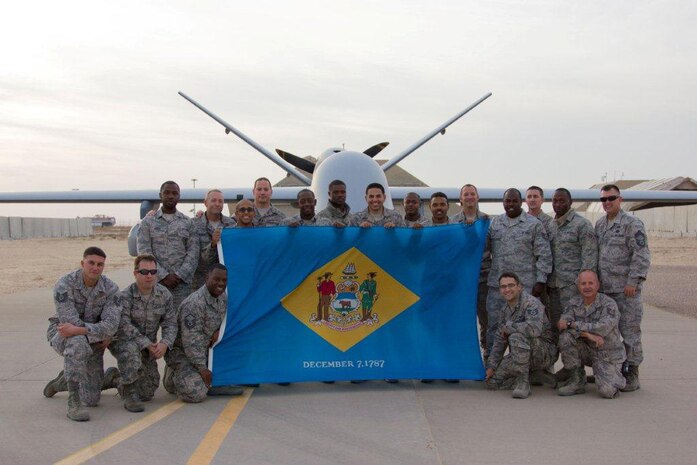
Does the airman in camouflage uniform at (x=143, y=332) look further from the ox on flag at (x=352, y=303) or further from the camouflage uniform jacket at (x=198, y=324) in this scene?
the ox on flag at (x=352, y=303)

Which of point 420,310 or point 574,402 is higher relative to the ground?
point 420,310

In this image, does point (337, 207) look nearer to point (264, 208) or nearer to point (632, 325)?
point (264, 208)

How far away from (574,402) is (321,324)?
251 centimetres

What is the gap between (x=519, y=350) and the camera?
6.23 meters

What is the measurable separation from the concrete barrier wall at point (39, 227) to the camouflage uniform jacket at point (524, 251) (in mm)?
64358

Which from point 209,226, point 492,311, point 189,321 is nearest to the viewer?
point 189,321

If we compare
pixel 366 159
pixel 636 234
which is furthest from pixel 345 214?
pixel 366 159

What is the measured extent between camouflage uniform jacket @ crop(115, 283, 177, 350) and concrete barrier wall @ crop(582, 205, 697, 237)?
42385 millimetres

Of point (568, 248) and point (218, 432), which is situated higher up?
point (568, 248)

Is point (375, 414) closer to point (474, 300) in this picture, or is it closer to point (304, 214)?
point (474, 300)

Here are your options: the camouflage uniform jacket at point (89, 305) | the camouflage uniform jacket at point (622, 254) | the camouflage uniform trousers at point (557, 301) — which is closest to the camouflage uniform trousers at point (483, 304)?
the camouflage uniform trousers at point (557, 301)

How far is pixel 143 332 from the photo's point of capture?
19.9 ft

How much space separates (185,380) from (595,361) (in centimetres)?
394

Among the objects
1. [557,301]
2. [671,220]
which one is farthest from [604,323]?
[671,220]
